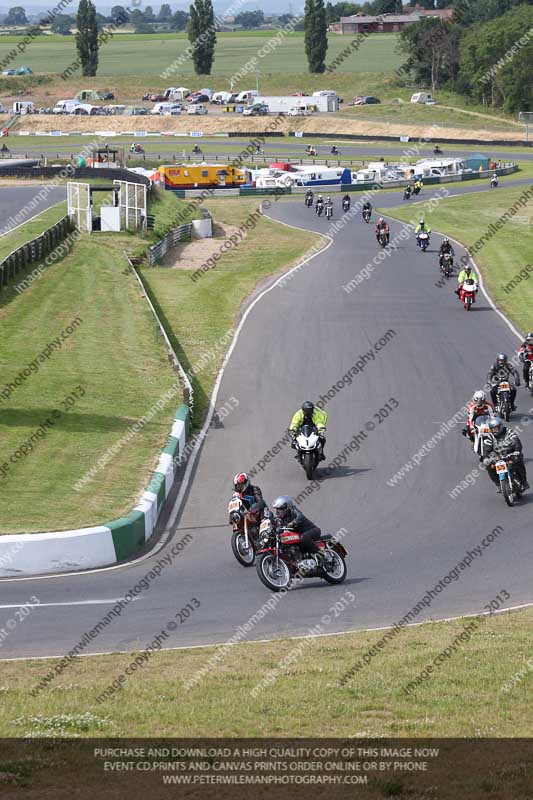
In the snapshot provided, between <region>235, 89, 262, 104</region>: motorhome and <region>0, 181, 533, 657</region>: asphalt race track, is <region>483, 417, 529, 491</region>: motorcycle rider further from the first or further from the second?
<region>235, 89, 262, 104</region>: motorhome

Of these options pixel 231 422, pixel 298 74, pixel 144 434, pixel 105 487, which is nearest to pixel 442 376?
pixel 231 422

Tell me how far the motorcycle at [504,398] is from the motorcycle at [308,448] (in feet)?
18.2

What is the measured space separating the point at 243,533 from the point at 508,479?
17.6 feet

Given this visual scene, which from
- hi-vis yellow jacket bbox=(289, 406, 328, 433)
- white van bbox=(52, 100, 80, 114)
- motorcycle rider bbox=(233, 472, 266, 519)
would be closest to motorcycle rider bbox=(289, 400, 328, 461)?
hi-vis yellow jacket bbox=(289, 406, 328, 433)

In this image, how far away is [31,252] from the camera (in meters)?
47.8

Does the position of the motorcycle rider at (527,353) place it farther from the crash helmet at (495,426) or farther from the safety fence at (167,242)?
the safety fence at (167,242)

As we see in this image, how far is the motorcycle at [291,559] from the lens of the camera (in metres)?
16.5

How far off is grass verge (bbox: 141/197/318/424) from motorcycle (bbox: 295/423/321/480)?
5669mm

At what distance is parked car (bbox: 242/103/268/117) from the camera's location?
136 metres

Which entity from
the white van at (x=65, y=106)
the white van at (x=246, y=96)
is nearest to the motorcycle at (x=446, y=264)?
the white van at (x=246, y=96)

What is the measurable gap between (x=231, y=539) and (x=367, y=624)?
4.16 meters

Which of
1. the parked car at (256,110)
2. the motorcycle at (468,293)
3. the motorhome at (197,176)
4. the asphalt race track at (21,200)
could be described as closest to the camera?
the motorcycle at (468,293)

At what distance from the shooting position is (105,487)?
2114cm

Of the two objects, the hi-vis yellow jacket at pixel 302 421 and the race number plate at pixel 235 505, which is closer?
the race number plate at pixel 235 505
